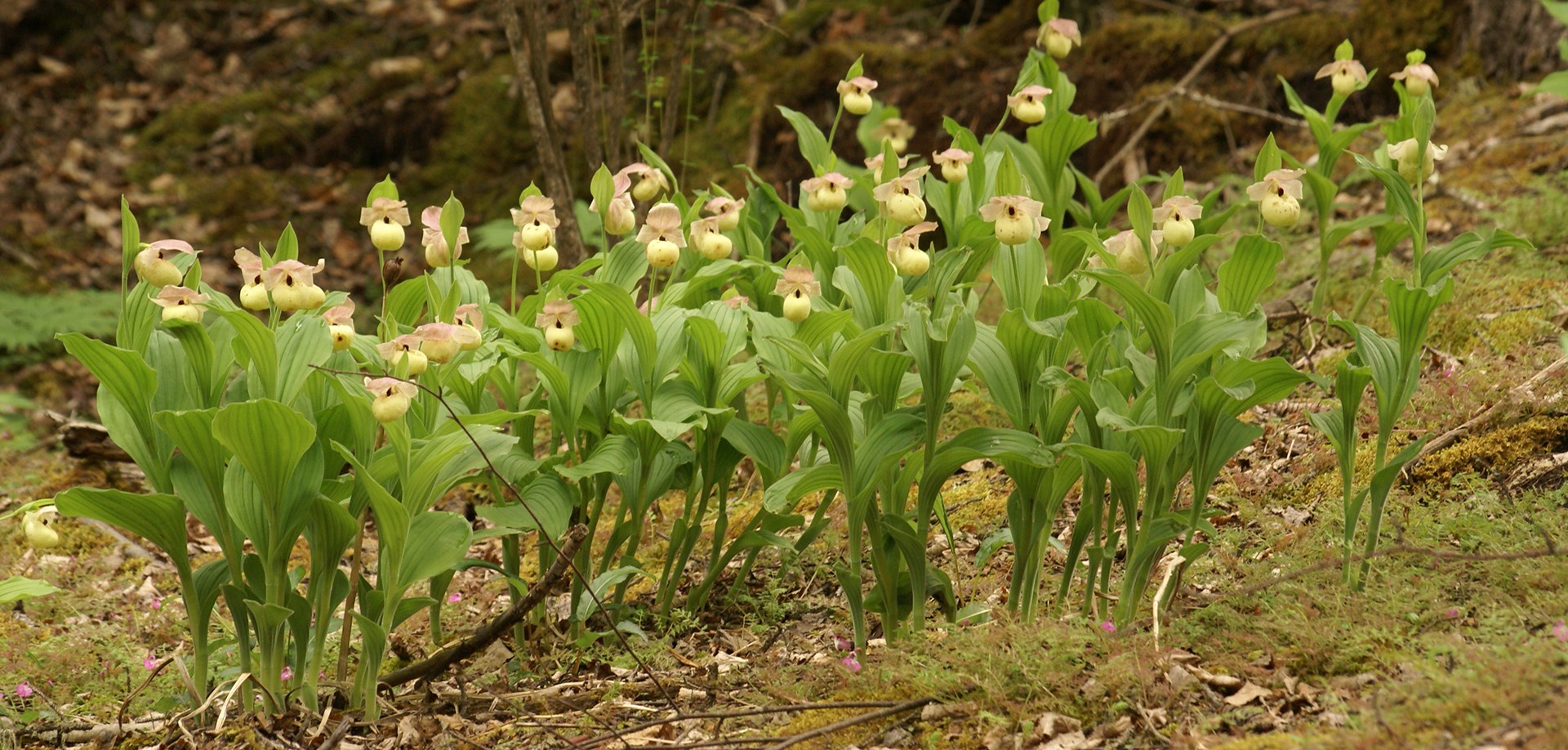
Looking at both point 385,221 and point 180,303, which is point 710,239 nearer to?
point 385,221

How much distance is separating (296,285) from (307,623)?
26.1 inches

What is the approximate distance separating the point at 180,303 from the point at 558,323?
0.63m

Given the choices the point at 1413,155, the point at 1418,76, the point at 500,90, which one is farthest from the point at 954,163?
the point at 500,90

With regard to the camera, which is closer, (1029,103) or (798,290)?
(798,290)

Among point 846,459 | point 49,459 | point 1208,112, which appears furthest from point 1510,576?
point 49,459

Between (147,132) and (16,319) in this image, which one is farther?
(147,132)

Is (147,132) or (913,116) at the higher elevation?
(147,132)

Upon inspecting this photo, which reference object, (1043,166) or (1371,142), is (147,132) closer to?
(1043,166)

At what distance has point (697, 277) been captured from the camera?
96.4 inches

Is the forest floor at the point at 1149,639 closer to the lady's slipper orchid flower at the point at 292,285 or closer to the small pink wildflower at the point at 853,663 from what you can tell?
the small pink wildflower at the point at 853,663

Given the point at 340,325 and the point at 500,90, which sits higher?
the point at 500,90

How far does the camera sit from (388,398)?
5.89 feet

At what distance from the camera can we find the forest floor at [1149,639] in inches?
67.1

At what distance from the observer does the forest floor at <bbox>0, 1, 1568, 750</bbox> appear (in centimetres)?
170
